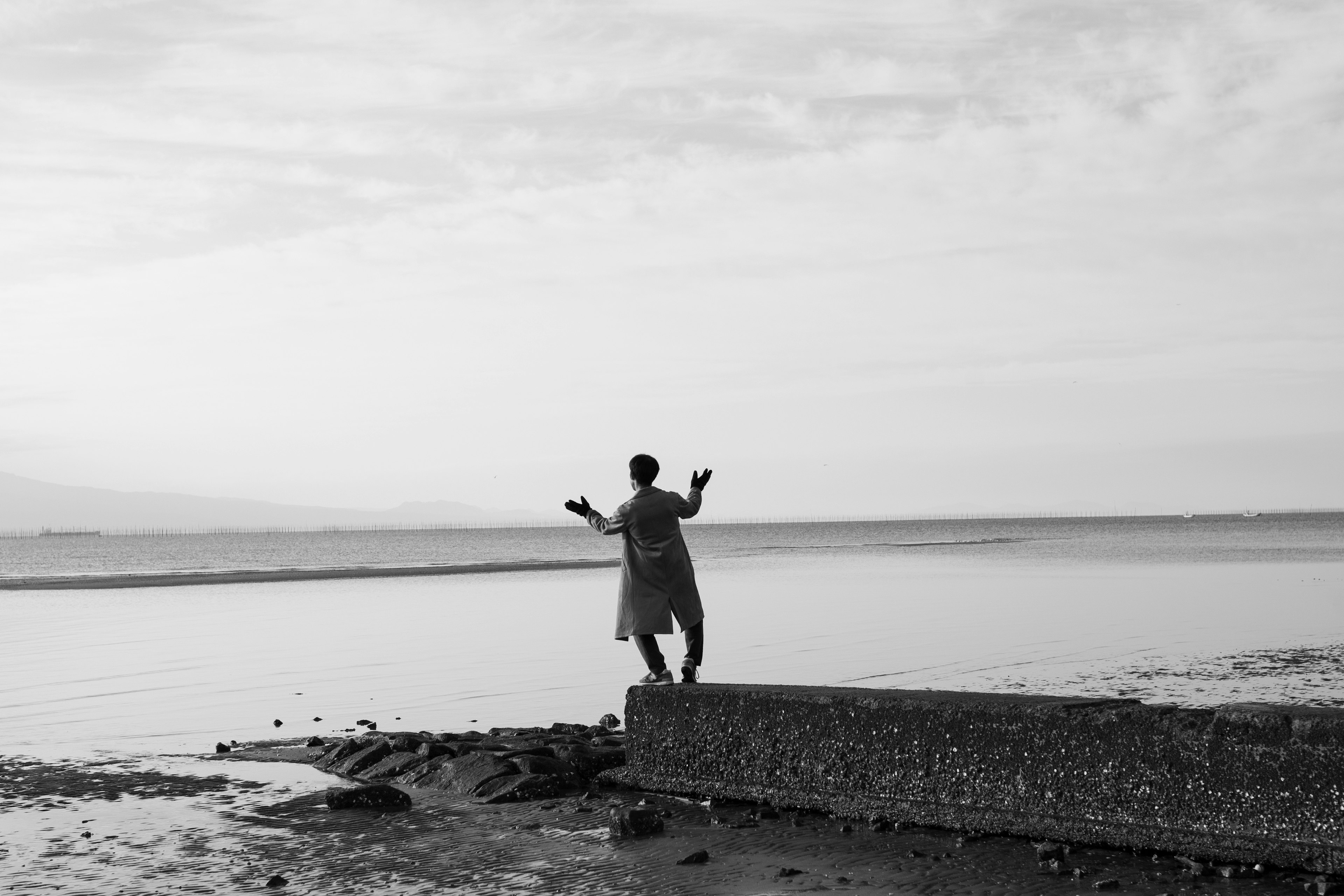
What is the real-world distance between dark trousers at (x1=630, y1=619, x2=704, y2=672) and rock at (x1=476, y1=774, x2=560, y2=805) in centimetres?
104

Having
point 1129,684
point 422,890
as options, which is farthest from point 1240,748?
point 1129,684

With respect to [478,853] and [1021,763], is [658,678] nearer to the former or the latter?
[478,853]

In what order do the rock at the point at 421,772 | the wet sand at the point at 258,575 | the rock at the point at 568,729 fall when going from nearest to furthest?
the rock at the point at 421,772 → the rock at the point at 568,729 → the wet sand at the point at 258,575

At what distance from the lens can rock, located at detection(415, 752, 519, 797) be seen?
311 inches

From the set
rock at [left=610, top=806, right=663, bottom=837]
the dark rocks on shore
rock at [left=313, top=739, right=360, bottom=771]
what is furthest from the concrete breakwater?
rock at [left=313, top=739, right=360, bottom=771]

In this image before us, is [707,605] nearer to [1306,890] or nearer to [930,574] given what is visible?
[930,574]

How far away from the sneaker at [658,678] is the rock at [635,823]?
145 centimetres

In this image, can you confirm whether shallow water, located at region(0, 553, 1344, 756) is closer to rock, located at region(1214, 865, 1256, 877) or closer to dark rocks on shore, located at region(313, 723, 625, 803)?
dark rocks on shore, located at region(313, 723, 625, 803)

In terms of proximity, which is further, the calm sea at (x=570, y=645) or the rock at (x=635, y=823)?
the calm sea at (x=570, y=645)

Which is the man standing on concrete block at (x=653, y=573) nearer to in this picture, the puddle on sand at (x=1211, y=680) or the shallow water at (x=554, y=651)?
the shallow water at (x=554, y=651)

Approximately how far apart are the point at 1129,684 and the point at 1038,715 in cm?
732

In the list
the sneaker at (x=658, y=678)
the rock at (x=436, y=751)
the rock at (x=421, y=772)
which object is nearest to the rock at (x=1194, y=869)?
the sneaker at (x=658, y=678)

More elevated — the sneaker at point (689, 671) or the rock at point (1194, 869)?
the sneaker at point (689, 671)

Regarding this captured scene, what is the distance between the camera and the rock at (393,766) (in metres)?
8.52
